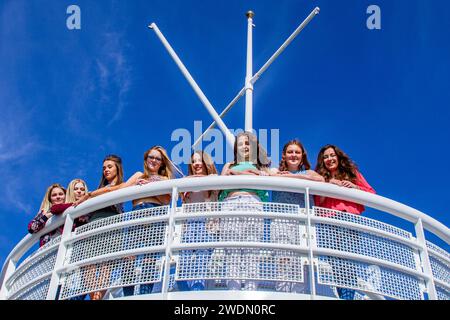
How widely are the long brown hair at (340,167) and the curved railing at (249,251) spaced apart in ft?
2.62

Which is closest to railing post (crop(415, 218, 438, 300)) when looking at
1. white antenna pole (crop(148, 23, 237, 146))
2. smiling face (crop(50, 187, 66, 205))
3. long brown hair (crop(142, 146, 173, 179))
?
long brown hair (crop(142, 146, 173, 179))

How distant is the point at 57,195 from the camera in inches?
287

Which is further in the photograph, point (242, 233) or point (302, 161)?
point (302, 161)

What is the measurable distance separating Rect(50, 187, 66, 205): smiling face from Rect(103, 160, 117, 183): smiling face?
670 mm

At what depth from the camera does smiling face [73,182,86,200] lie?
6973mm

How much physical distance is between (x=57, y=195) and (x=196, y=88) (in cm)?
624

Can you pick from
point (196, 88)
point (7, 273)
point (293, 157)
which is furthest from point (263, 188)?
point (196, 88)

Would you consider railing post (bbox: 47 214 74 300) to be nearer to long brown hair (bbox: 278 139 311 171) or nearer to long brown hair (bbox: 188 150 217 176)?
long brown hair (bbox: 188 150 217 176)

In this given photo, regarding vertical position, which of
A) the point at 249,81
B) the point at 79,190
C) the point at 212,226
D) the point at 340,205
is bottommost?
the point at 212,226

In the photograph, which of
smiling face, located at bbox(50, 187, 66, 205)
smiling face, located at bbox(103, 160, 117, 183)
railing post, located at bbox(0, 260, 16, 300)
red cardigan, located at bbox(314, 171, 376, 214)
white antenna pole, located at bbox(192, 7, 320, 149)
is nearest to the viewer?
red cardigan, located at bbox(314, 171, 376, 214)

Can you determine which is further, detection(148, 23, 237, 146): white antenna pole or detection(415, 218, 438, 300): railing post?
detection(148, 23, 237, 146): white antenna pole

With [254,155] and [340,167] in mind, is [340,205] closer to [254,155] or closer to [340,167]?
[340,167]
